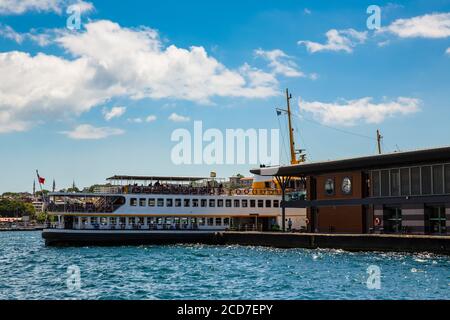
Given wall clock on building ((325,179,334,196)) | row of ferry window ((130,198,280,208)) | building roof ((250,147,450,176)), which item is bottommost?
row of ferry window ((130,198,280,208))

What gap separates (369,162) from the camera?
205 ft

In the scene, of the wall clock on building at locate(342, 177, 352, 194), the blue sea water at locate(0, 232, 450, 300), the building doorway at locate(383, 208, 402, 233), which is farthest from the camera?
the wall clock on building at locate(342, 177, 352, 194)

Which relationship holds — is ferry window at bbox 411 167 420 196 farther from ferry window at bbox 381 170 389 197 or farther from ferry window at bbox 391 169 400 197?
ferry window at bbox 381 170 389 197

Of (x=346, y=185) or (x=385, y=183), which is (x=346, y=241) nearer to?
(x=385, y=183)

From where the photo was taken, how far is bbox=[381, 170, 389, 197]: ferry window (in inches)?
2520

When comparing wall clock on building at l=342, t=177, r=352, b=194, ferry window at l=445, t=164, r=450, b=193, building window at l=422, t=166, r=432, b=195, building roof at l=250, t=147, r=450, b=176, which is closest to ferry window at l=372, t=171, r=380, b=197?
building roof at l=250, t=147, r=450, b=176

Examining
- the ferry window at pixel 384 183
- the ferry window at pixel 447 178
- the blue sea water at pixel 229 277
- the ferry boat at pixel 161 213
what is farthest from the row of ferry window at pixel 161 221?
the ferry window at pixel 447 178

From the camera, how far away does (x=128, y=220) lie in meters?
74.8

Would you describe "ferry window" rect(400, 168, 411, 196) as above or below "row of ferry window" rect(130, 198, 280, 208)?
above

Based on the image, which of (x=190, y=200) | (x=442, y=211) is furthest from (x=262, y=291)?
(x=190, y=200)

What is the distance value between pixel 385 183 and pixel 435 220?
6.50 meters

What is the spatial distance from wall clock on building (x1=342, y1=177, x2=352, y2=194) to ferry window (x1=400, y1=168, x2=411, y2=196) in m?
6.65
